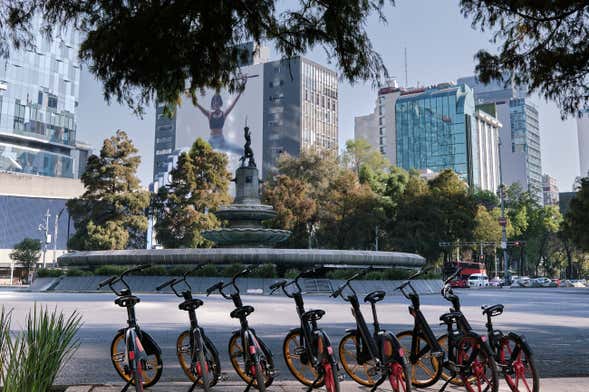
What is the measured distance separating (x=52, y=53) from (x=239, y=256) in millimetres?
115041

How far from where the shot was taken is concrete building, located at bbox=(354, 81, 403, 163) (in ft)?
466

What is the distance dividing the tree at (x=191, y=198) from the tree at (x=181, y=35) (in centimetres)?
3908

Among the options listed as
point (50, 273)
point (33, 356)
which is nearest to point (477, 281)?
point (50, 273)

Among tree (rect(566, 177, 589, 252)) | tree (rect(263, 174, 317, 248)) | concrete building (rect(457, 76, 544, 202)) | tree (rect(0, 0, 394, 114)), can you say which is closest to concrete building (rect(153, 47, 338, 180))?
concrete building (rect(457, 76, 544, 202))

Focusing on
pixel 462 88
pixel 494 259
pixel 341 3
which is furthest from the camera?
pixel 462 88

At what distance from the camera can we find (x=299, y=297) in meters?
5.89

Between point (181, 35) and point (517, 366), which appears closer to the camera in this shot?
point (517, 366)

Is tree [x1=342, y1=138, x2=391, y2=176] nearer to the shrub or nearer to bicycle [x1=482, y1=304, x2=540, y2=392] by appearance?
the shrub

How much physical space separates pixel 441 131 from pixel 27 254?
94.8m

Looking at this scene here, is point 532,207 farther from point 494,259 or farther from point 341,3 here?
point 341,3

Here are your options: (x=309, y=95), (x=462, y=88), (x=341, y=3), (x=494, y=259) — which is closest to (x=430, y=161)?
(x=462, y=88)

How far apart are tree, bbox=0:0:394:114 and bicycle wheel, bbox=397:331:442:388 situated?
13.0 feet

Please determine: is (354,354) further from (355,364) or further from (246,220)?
(246,220)

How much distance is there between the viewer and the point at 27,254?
72062mm
